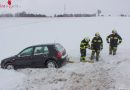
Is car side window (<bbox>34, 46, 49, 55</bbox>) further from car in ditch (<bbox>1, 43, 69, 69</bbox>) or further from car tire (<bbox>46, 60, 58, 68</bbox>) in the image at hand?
car tire (<bbox>46, 60, 58, 68</bbox>)

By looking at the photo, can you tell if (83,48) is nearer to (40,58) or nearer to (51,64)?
(51,64)

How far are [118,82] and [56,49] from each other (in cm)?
514

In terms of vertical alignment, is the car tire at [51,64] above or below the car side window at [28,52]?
below

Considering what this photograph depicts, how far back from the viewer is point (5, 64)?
17.6m

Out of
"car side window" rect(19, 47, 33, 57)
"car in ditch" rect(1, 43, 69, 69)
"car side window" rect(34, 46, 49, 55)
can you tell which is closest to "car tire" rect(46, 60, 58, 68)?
"car in ditch" rect(1, 43, 69, 69)

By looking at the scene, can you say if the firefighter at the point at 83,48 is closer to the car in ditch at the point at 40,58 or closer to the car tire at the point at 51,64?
the car in ditch at the point at 40,58

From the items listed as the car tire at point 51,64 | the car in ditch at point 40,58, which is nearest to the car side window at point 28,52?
the car in ditch at point 40,58

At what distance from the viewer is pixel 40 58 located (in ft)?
55.2

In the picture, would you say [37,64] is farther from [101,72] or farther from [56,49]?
[101,72]

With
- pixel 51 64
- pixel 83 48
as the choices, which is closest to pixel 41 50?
pixel 51 64

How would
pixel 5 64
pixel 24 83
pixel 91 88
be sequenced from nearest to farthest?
pixel 91 88 < pixel 24 83 < pixel 5 64

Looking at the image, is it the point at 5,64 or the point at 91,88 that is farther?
the point at 5,64

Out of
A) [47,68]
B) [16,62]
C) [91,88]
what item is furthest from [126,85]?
[16,62]

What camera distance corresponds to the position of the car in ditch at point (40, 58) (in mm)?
16531
